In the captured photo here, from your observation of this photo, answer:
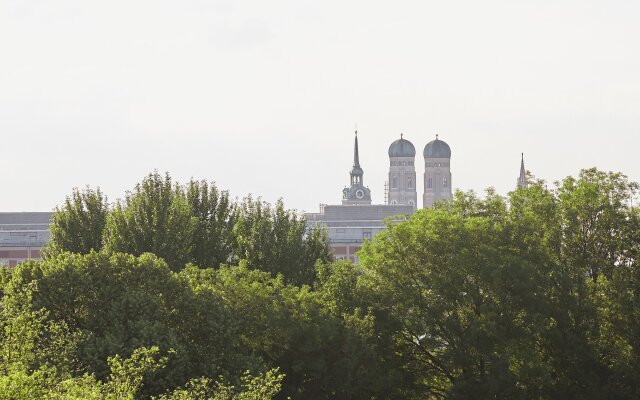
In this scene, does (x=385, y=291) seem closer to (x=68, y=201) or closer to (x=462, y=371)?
(x=462, y=371)

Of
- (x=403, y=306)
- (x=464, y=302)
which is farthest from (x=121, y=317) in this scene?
(x=464, y=302)

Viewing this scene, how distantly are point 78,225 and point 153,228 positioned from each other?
5801 mm

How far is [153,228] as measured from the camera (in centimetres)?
6388

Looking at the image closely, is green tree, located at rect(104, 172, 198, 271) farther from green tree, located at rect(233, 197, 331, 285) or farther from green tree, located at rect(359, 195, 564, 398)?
green tree, located at rect(359, 195, 564, 398)

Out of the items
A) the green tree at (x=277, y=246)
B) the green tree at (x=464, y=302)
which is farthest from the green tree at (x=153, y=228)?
the green tree at (x=464, y=302)

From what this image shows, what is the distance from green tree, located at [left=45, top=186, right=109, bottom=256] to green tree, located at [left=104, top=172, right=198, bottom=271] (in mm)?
2161

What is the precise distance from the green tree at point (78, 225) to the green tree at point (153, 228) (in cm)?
216

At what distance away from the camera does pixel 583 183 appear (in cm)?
6088

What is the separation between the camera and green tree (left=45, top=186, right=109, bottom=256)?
67.1 metres

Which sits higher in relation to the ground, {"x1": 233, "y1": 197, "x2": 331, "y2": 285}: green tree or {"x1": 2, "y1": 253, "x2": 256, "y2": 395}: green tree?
{"x1": 233, "y1": 197, "x2": 331, "y2": 285}: green tree

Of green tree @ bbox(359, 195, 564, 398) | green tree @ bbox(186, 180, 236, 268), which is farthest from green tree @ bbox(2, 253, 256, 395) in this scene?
green tree @ bbox(186, 180, 236, 268)

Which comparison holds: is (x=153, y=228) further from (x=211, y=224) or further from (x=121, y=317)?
(x=121, y=317)

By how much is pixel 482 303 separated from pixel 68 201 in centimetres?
2315

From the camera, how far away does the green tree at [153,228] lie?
207ft
